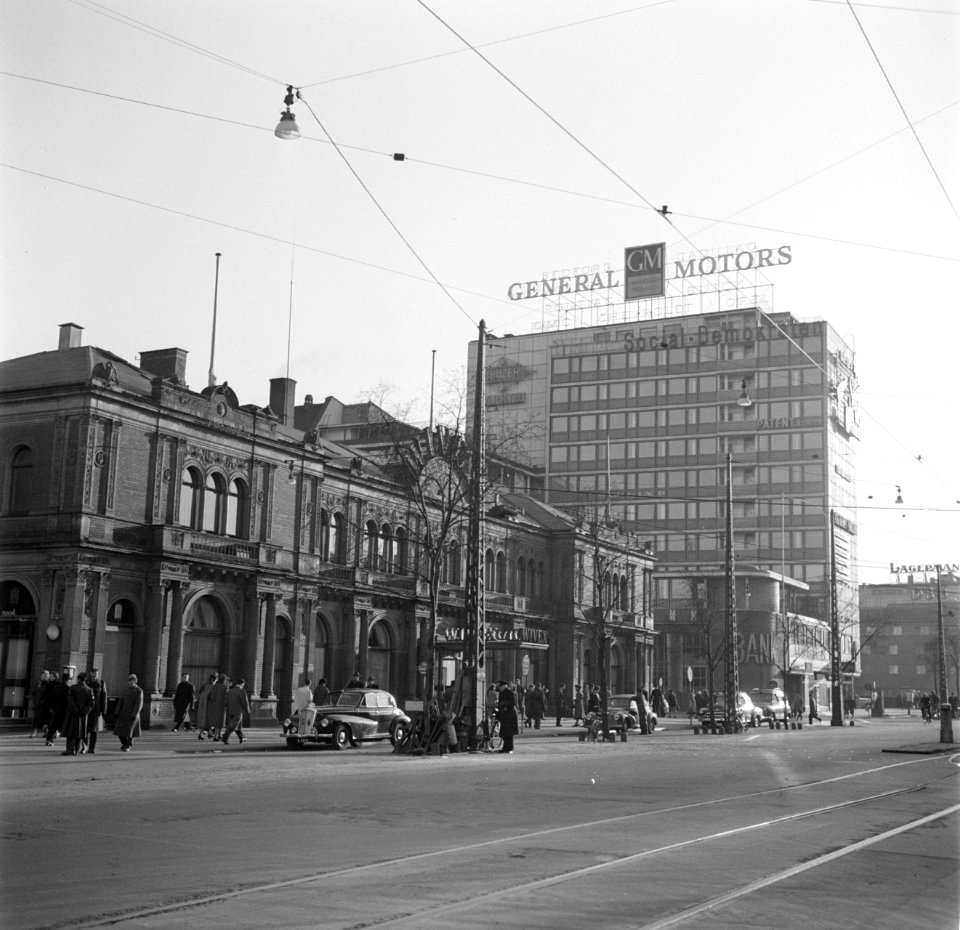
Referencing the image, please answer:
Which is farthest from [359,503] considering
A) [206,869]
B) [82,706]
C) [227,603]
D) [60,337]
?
[206,869]

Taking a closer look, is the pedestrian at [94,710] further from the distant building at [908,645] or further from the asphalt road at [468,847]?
the distant building at [908,645]

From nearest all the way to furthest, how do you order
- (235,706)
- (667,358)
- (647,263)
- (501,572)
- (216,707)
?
(216,707) < (235,706) < (501,572) < (647,263) < (667,358)

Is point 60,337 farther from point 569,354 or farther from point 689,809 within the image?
point 569,354

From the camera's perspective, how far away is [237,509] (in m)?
48.0

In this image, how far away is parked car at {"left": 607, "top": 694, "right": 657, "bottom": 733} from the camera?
4791 centimetres

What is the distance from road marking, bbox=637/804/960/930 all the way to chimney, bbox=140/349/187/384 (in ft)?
121

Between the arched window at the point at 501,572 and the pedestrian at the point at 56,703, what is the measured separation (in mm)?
37213

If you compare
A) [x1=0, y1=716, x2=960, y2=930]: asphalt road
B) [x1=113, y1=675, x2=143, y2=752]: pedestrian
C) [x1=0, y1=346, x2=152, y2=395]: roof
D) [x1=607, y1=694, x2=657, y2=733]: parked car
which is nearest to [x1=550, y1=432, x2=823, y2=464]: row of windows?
[x1=607, y1=694, x2=657, y2=733]: parked car

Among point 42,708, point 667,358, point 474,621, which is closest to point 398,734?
point 474,621

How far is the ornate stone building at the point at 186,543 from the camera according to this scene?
40594 millimetres

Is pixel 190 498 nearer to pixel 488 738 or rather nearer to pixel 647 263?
pixel 488 738

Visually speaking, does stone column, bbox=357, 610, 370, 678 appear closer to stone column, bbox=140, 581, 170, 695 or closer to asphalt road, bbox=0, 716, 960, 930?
stone column, bbox=140, 581, 170, 695

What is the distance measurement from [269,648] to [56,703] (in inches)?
713

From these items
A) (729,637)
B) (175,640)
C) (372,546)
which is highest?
(372,546)
